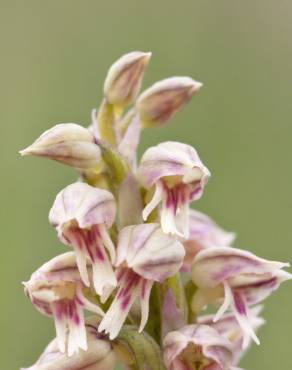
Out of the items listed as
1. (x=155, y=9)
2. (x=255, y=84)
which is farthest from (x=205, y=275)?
(x=155, y=9)

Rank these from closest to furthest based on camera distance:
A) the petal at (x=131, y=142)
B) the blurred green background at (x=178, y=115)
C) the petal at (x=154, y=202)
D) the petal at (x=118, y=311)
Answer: the petal at (x=118, y=311) < the petal at (x=154, y=202) < the petal at (x=131, y=142) < the blurred green background at (x=178, y=115)

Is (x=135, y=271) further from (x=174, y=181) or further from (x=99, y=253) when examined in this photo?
(x=174, y=181)

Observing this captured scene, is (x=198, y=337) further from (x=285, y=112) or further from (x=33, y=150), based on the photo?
(x=285, y=112)

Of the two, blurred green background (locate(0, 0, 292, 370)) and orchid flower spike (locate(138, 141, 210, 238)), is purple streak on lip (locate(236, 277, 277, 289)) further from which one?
blurred green background (locate(0, 0, 292, 370))

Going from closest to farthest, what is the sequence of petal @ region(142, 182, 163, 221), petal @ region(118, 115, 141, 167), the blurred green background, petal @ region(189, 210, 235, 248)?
petal @ region(142, 182, 163, 221) < petal @ region(118, 115, 141, 167) < petal @ region(189, 210, 235, 248) < the blurred green background

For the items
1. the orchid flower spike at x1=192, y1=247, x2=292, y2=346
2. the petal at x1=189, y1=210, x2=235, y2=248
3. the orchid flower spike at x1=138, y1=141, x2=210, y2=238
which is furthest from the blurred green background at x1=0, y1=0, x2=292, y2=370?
the orchid flower spike at x1=138, y1=141, x2=210, y2=238

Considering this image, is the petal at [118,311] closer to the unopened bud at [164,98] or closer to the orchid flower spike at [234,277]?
the orchid flower spike at [234,277]

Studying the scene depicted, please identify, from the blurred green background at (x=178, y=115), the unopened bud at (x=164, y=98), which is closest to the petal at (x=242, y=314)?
the unopened bud at (x=164, y=98)
